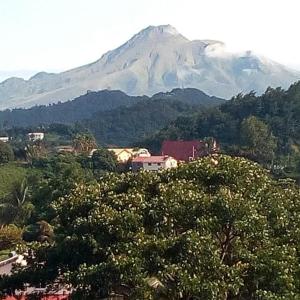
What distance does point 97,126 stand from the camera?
5231 inches

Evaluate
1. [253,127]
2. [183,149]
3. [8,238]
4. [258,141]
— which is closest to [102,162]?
[183,149]

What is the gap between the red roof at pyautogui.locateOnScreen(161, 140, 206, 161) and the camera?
203 feet

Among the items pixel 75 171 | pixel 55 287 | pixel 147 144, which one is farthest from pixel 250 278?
pixel 147 144

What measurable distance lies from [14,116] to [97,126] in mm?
64620

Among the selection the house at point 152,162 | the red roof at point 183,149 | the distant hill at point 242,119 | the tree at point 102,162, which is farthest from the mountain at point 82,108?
the tree at point 102,162

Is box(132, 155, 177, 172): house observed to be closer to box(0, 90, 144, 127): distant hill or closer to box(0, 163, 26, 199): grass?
box(0, 163, 26, 199): grass

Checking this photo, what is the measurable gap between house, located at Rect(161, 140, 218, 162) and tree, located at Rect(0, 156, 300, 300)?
45610 mm

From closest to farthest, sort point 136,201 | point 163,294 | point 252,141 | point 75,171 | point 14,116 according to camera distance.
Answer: point 163,294, point 136,201, point 75,171, point 252,141, point 14,116

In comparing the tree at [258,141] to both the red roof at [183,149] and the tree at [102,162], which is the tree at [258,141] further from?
the tree at [102,162]

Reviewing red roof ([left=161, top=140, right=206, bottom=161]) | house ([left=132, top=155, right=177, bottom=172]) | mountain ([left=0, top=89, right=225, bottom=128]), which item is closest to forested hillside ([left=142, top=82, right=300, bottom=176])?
red roof ([left=161, top=140, right=206, bottom=161])

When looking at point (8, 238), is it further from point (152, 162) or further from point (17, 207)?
point (152, 162)

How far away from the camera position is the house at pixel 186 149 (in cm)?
5971

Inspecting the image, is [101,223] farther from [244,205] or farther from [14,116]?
[14,116]

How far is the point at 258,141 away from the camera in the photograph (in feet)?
188
